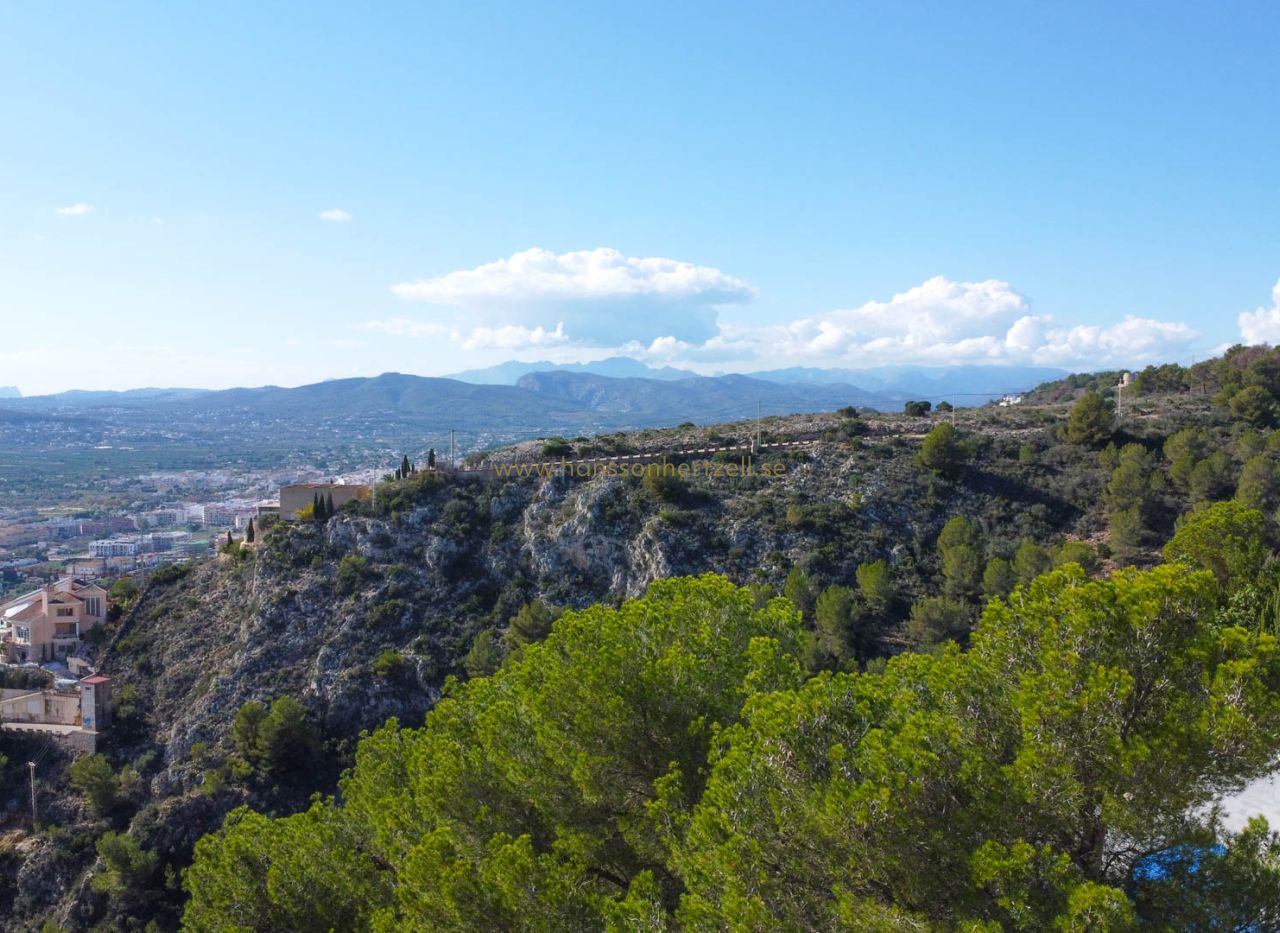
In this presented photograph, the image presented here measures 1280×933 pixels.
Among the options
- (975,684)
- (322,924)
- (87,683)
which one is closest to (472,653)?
(87,683)

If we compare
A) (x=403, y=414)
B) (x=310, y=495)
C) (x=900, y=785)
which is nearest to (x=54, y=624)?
(x=310, y=495)

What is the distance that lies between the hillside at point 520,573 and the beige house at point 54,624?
5.55ft

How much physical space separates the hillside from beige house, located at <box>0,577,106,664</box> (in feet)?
5.55

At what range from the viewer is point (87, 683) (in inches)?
975

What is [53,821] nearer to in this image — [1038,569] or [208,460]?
[1038,569]

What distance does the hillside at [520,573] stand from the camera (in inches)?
872

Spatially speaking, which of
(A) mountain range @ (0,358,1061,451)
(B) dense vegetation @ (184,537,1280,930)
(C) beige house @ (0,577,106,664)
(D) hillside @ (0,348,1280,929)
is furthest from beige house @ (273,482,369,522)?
(A) mountain range @ (0,358,1061,451)

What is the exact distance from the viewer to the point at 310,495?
110ft

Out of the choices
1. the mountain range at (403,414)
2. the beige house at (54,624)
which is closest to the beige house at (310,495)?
the beige house at (54,624)

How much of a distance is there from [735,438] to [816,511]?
931cm

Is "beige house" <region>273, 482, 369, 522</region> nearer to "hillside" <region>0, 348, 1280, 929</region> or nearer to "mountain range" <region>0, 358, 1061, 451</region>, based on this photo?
"hillside" <region>0, 348, 1280, 929</region>

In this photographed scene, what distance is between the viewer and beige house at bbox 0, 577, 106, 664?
99.8 feet

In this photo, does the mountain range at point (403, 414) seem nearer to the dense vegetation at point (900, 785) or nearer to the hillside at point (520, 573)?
the hillside at point (520, 573)

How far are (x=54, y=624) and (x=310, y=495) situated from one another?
9.76 m
